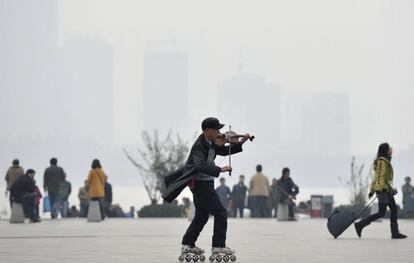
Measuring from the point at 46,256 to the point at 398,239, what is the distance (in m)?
8.36

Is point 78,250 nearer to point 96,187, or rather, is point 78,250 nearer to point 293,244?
point 293,244

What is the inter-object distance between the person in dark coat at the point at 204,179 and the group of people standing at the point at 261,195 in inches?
892

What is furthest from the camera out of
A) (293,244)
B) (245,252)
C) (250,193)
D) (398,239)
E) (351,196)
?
(351,196)

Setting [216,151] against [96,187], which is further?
[96,187]

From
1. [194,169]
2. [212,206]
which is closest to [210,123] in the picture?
[194,169]

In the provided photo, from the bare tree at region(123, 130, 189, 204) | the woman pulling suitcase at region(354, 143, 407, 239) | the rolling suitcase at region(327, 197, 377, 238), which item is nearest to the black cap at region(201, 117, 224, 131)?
the woman pulling suitcase at region(354, 143, 407, 239)

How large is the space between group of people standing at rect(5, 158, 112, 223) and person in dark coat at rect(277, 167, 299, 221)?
5.01 m

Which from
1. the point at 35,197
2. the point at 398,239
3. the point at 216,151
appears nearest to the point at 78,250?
the point at 216,151

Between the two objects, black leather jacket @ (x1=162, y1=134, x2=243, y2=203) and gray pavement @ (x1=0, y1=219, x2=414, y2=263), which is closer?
black leather jacket @ (x1=162, y1=134, x2=243, y2=203)

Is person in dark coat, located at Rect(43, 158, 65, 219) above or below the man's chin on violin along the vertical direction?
above

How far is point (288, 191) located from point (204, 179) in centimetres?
2310

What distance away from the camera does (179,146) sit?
54.3m

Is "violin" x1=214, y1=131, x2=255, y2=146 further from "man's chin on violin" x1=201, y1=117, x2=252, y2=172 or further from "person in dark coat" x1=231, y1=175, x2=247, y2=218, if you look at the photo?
"person in dark coat" x1=231, y1=175, x2=247, y2=218

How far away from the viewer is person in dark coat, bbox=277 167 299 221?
40500mm
